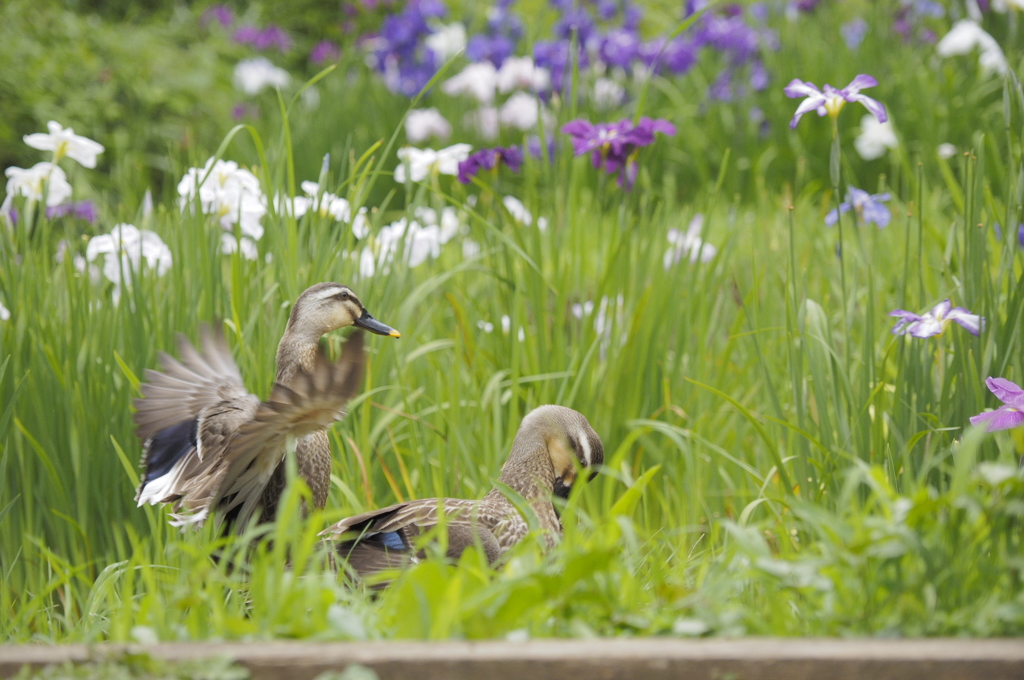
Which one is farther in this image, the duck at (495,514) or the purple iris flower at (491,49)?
the purple iris flower at (491,49)

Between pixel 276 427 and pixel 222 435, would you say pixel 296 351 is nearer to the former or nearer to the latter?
pixel 222 435

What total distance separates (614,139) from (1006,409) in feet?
5.00

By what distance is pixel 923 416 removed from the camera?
253cm

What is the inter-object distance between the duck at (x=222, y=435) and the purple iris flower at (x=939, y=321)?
4.05ft

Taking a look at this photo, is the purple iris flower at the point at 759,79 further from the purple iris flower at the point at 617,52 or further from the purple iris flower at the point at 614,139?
the purple iris flower at the point at 614,139

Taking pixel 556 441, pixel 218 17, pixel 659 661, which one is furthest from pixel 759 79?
pixel 218 17

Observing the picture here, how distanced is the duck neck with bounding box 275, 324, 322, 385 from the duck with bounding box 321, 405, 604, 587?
0.39 m

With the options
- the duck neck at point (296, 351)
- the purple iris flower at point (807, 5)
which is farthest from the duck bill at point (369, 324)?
the purple iris flower at point (807, 5)

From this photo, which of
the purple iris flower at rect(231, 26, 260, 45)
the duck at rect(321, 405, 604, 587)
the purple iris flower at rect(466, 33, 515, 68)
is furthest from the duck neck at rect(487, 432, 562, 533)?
A: the purple iris flower at rect(231, 26, 260, 45)

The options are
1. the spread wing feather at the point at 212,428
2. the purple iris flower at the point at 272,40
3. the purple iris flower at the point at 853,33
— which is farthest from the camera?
the purple iris flower at the point at 272,40

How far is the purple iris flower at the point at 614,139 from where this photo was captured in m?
3.24

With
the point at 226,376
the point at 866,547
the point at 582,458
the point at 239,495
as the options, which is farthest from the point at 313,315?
the point at 866,547

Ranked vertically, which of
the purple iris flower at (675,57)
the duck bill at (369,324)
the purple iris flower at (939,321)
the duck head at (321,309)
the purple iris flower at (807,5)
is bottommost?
the purple iris flower at (939,321)

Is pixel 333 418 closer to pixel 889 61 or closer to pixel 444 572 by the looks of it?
pixel 444 572
